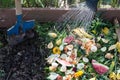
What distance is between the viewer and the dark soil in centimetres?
205

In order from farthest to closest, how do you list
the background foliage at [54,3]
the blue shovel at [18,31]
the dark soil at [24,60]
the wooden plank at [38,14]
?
1. the background foliage at [54,3]
2. the wooden plank at [38,14]
3. the blue shovel at [18,31]
4. the dark soil at [24,60]

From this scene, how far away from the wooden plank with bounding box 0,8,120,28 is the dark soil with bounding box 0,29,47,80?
139 millimetres

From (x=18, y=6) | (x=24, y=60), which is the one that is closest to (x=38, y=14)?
(x=18, y=6)

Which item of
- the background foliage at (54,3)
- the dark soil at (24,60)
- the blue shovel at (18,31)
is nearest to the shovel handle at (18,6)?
the blue shovel at (18,31)

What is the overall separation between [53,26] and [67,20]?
0.10 metres

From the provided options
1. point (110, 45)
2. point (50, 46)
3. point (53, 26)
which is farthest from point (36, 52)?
point (110, 45)

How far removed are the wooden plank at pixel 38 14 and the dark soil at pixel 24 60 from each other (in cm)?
14

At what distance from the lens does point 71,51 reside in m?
2.15

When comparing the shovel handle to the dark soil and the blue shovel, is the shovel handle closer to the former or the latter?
the blue shovel

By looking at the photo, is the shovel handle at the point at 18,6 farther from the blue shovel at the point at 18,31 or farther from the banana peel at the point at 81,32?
the banana peel at the point at 81,32

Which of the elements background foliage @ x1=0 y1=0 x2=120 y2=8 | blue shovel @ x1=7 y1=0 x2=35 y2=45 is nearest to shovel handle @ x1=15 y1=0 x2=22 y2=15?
blue shovel @ x1=7 y1=0 x2=35 y2=45

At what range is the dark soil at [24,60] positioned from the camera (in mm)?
2054

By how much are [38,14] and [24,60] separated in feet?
1.26

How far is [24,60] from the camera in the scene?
2.13m
